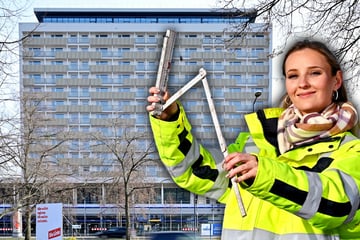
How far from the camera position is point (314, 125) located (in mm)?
1693

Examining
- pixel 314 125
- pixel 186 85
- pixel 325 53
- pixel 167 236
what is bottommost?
pixel 167 236

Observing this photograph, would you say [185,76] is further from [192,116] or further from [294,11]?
[294,11]

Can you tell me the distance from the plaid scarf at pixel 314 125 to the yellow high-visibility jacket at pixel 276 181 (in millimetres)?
26

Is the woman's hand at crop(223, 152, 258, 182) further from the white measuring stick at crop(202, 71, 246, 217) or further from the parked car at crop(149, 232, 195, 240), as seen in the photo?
the parked car at crop(149, 232, 195, 240)

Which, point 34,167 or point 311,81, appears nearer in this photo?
point 311,81

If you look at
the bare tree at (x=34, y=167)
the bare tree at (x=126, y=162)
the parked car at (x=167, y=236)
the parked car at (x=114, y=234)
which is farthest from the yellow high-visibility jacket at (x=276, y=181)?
the parked car at (x=114, y=234)

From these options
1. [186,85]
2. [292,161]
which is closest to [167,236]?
[292,161]

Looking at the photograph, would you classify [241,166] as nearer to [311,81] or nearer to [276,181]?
[276,181]

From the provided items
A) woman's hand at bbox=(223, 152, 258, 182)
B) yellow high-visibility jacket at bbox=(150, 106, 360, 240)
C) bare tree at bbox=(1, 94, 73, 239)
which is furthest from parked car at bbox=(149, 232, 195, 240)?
bare tree at bbox=(1, 94, 73, 239)

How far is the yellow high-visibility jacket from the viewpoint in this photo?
4.71 ft

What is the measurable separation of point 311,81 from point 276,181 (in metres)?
0.46

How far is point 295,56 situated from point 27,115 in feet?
61.7

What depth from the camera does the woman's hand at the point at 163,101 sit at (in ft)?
5.44

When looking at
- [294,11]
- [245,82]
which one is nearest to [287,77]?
[294,11]
